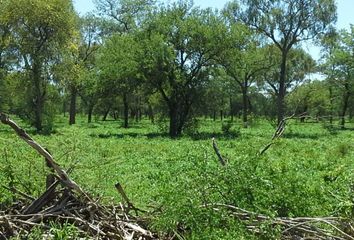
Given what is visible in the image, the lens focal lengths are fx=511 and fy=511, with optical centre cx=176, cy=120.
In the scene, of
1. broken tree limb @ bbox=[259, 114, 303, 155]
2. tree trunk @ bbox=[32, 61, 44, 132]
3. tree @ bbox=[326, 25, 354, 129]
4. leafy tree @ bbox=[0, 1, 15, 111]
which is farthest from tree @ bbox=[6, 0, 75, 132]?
broken tree limb @ bbox=[259, 114, 303, 155]

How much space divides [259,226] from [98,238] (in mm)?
1592

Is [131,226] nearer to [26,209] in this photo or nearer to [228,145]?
[26,209]

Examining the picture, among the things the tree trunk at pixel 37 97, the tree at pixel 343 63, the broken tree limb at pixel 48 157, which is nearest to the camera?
the broken tree limb at pixel 48 157

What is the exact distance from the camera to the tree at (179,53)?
32438mm

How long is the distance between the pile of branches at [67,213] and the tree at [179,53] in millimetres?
26642

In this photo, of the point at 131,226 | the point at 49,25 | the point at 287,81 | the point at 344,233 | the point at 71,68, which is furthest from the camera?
the point at 287,81

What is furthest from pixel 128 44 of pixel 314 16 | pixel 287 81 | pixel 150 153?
pixel 287 81

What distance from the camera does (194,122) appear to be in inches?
1373

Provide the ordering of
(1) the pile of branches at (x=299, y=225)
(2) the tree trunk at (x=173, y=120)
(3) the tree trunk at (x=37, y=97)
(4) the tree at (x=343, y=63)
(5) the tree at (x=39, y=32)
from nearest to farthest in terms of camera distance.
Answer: (1) the pile of branches at (x=299, y=225) < (2) the tree trunk at (x=173, y=120) < (5) the tree at (x=39, y=32) < (3) the tree trunk at (x=37, y=97) < (4) the tree at (x=343, y=63)

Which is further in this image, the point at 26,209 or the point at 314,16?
the point at 314,16

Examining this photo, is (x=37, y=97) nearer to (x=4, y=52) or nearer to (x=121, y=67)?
(x=4, y=52)

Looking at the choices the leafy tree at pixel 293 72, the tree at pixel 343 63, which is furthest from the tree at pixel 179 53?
the leafy tree at pixel 293 72

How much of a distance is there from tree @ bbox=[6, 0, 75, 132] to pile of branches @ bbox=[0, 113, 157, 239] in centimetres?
3009

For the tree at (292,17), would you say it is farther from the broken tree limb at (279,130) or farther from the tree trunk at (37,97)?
the broken tree limb at (279,130)
